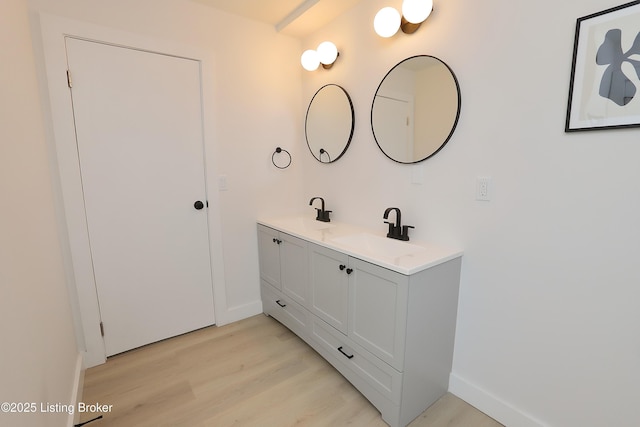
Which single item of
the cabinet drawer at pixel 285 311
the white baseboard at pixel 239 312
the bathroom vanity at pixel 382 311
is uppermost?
the bathroom vanity at pixel 382 311

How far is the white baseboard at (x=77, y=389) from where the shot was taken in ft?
4.83

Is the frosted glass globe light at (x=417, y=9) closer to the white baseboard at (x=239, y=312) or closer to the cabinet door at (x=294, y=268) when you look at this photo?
the cabinet door at (x=294, y=268)

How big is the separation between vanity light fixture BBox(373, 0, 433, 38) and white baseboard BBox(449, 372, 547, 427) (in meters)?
2.05

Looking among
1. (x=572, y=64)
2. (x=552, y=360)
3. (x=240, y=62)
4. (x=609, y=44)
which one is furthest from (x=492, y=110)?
(x=240, y=62)

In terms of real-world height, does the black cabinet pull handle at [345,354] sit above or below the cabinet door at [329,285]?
below

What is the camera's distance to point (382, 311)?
1.50 meters

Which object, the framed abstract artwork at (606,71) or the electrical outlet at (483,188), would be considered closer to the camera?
the framed abstract artwork at (606,71)

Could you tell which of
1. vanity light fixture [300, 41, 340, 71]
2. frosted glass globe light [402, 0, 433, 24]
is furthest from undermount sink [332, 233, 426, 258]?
vanity light fixture [300, 41, 340, 71]

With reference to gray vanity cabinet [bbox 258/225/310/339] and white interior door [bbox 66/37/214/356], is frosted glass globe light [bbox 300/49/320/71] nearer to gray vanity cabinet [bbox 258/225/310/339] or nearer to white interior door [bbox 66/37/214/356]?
white interior door [bbox 66/37/214/356]

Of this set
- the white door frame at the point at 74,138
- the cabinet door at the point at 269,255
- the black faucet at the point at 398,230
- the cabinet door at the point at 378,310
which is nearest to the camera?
the cabinet door at the point at 378,310

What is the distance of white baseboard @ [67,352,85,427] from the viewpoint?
1474 mm

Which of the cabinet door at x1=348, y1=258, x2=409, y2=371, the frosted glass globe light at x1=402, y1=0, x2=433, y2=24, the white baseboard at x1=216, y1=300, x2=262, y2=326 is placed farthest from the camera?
the white baseboard at x1=216, y1=300, x2=262, y2=326

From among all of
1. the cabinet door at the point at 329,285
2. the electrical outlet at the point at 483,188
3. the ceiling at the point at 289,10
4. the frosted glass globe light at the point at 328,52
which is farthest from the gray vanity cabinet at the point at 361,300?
the ceiling at the point at 289,10

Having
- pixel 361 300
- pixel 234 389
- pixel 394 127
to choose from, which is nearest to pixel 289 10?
pixel 394 127
